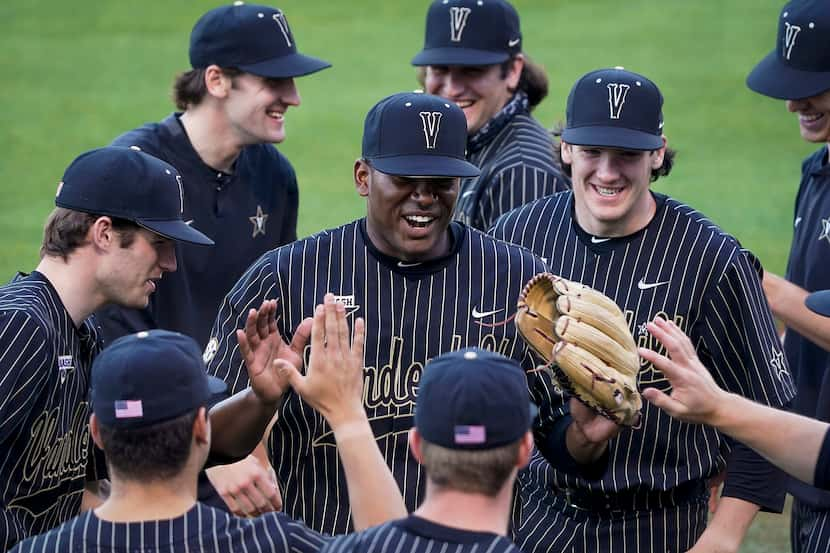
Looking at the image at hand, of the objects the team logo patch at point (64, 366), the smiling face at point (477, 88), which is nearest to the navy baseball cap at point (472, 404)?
the team logo patch at point (64, 366)

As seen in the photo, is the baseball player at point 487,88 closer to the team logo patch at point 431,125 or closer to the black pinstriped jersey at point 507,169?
the black pinstriped jersey at point 507,169

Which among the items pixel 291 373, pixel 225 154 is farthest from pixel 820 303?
pixel 225 154

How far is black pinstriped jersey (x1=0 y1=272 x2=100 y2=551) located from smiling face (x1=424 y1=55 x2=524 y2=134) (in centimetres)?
261

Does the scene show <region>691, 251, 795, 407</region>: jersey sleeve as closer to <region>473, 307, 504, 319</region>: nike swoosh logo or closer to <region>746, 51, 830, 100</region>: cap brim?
<region>473, 307, 504, 319</region>: nike swoosh logo

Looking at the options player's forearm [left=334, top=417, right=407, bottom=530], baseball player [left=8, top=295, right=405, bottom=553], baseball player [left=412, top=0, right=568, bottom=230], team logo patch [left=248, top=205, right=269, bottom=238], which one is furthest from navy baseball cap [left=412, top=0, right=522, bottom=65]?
baseball player [left=8, top=295, right=405, bottom=553]

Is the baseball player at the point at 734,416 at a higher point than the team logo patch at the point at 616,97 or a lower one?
lower

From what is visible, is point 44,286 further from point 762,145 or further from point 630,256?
point 762,145

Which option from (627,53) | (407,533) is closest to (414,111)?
(407,533)

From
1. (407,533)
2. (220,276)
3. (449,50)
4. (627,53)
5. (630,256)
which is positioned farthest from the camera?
(627,53)

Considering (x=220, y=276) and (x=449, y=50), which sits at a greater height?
(x=449, y=50)

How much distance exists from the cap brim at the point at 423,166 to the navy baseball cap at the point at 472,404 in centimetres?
109

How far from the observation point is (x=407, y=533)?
3020 millimetres

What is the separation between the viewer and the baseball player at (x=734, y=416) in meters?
3.72

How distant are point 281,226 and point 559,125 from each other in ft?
4.21
